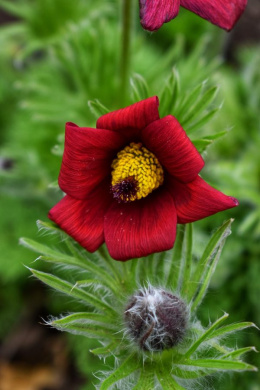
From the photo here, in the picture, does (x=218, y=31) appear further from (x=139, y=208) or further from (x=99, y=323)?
(x=99, y=323)

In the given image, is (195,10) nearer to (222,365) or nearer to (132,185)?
(132,185)

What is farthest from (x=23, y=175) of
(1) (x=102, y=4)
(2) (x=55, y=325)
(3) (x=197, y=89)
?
(2) (x=55, y=325)

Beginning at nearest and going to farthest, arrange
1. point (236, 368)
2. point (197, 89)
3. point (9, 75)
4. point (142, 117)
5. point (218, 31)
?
point (236, 368), point (142, 117), point (197, 89), point (218, 31), point (9, 75)

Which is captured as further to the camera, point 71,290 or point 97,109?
point 97,109

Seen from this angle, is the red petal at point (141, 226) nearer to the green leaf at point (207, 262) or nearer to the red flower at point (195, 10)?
the green leaf at point (207, 262)

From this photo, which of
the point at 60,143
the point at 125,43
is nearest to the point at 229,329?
the point at 125,43

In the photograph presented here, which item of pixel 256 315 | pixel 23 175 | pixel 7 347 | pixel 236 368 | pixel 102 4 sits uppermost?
pixel 102 4

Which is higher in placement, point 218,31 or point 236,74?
point 218,31
